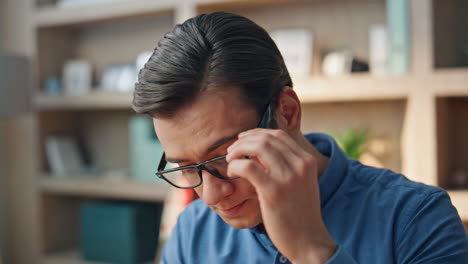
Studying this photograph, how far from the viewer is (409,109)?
217 centimetres

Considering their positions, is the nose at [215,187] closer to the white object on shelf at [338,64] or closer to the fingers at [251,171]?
the fingers at [251,171]

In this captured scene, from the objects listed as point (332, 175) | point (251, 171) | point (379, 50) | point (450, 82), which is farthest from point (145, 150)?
point (251, 171)

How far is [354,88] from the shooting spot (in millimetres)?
2234

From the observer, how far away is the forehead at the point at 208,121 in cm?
90

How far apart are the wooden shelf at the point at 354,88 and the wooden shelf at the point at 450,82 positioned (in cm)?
11

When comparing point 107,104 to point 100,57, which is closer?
point 107,104

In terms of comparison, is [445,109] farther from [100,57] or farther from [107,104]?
[100,57]

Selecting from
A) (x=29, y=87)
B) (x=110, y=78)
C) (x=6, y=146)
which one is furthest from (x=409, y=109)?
(x=6, y=146)

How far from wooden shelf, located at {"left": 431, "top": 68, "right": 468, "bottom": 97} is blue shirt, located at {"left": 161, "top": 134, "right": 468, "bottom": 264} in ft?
3.56

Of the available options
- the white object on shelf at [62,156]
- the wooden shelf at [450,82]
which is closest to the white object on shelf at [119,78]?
the white object on shelf at [62,156]

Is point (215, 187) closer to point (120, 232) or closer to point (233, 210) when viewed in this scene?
point (233, 210)

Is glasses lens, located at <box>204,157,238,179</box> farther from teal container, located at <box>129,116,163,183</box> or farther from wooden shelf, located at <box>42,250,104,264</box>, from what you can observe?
wooden shelf, located at <box>42,250,104,264</box>

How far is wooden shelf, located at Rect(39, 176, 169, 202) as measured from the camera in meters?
2.69

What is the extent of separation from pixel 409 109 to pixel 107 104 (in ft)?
4.90
